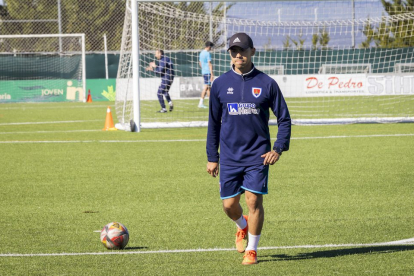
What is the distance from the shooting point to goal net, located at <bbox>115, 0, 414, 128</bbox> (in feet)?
66.6

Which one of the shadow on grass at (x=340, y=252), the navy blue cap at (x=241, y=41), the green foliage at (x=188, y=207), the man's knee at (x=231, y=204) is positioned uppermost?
the navy blue cap at (x=241, y=41)

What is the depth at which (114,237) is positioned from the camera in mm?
6125

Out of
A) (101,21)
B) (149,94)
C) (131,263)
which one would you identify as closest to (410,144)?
(131,263)

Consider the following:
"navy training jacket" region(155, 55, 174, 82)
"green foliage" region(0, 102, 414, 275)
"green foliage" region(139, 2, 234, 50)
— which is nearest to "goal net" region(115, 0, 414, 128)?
"green foliage" region(139, 2, 234, 50)

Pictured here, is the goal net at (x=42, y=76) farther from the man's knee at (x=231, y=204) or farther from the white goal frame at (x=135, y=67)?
the man's knee at (x=231, y=204)

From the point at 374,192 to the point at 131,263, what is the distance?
4.13 meters

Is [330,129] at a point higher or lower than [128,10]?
lower

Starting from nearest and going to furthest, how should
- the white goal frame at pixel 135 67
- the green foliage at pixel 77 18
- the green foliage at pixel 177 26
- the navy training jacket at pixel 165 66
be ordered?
1. the white goal frame at pixel 135 67
2. the green foliage at pixel 177 26
3. the navy training jacket at pixel 165 66
4. the green foliage at pixel 77 18

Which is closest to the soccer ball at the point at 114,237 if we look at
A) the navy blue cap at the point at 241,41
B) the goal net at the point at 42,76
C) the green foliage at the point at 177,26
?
the navy blue cap at the point at 241,41

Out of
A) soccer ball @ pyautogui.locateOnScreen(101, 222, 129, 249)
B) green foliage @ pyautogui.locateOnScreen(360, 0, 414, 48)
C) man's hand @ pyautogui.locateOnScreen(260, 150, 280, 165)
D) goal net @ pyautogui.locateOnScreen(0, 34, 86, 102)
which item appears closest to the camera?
man's hand @ pyautogui.locateOnScreen(260, 150, 280, 165)

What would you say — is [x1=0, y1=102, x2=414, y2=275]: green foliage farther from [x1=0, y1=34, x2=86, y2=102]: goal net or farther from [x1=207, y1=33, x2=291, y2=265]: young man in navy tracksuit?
[x1=0, y1=34, x2=86, y2=102]: goal net

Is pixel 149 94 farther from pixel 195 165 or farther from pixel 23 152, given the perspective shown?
pixel 195 165

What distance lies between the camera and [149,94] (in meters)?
29.0

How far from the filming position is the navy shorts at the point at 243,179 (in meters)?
5.62
